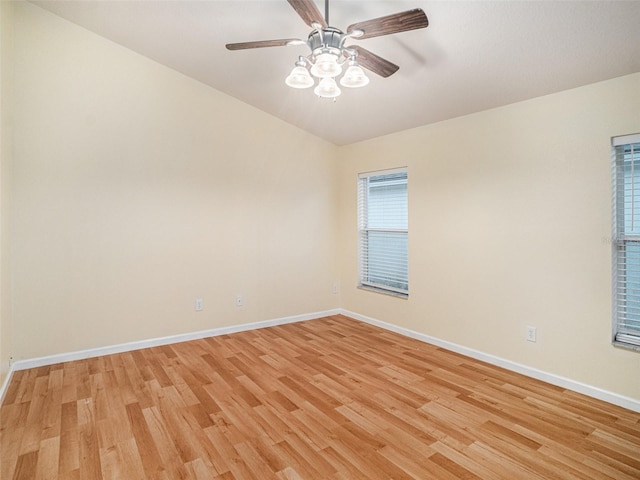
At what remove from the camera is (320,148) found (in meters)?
4.68

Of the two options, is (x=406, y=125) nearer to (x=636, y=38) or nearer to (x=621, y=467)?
(x=636, y=38)

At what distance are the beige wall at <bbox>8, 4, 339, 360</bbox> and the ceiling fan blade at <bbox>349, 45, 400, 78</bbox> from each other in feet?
7.54

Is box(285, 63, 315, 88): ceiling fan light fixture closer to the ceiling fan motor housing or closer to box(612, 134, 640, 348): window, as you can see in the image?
the ceiling fan motor housing

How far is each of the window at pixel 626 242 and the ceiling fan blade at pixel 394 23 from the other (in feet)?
5.93

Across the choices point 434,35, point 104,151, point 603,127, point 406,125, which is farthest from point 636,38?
point 104,151

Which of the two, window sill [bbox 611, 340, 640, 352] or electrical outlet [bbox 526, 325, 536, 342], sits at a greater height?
window sill [bbox 611, 340, 640, 352]

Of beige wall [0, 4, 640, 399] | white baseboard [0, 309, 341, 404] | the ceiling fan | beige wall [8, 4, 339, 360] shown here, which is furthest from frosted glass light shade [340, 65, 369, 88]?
white baseboard [0, 309, 341, 404]

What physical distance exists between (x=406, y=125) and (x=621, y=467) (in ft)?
10.4

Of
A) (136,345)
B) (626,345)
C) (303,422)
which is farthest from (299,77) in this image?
(136,345)

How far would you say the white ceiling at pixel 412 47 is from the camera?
2035 mm

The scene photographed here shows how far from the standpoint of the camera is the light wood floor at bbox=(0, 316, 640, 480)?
180 cm

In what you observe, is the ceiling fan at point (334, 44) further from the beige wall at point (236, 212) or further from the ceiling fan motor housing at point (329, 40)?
the beige wall at point (236, 212)

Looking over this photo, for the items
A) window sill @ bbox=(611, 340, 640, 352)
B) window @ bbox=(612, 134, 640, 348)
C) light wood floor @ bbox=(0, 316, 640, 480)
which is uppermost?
window @ bbox=(612, 134, 640, 348)

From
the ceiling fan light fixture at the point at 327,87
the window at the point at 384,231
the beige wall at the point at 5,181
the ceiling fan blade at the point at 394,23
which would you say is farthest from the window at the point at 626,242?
the beige wall at the point at 5,181
